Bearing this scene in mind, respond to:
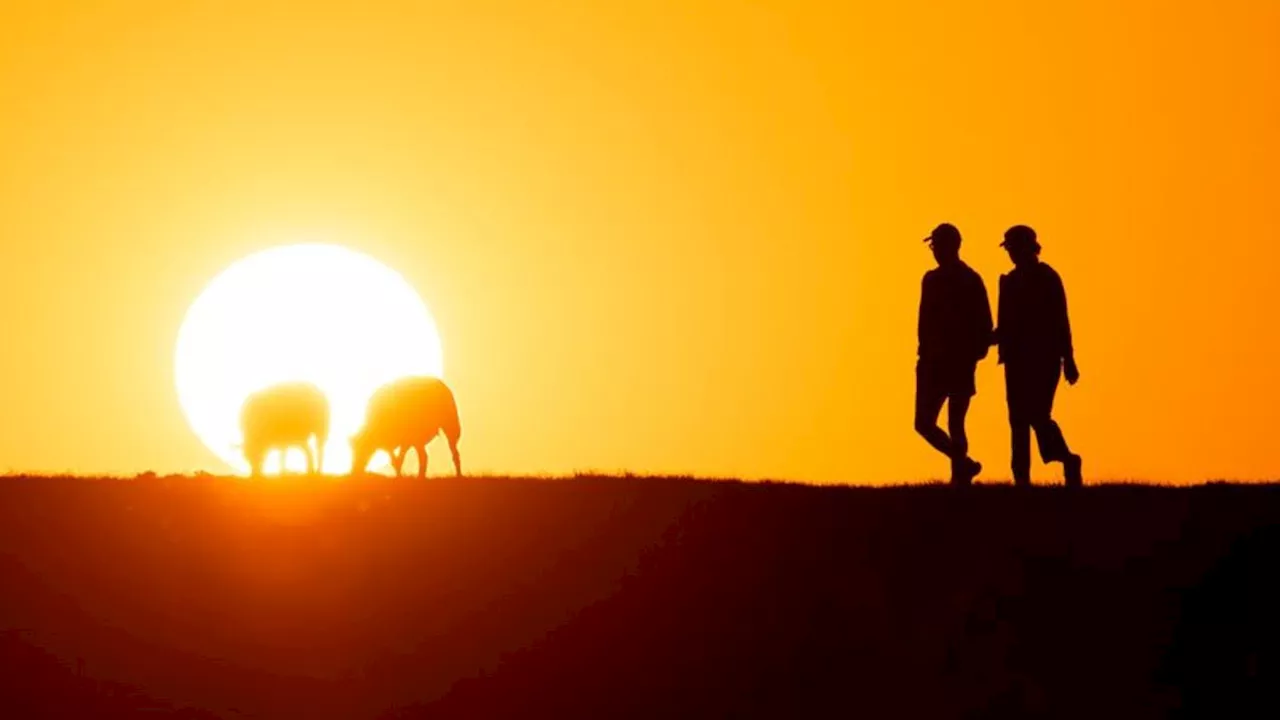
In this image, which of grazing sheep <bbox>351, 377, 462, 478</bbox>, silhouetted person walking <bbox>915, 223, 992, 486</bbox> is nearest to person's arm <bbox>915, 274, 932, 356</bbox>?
silhouetted person walking <bbox>915, 223, 992, 486</bbox>

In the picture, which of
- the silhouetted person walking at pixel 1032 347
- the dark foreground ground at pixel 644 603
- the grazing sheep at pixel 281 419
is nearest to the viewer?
the dark foreground ground at pixel 644 603

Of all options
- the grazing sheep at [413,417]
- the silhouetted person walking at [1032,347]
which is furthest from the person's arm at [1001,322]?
the grazing sheep at [413,417]

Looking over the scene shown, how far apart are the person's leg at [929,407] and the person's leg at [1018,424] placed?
745mm

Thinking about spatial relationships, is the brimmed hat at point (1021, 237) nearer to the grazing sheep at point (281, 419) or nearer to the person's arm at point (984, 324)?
the person's arm at point (984, 324)

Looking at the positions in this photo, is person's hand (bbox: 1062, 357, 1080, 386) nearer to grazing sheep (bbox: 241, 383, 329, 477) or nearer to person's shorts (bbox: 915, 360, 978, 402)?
person's shorts (bbox: 915, 360, 978, 402)

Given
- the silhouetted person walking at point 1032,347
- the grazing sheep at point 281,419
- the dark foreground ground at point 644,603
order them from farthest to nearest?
the grazing sheep at point 281,419 < the silhouetted person walking at point 1032,347 < the dark foreground ground at point 644,603

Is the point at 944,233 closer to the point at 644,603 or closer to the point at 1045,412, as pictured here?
the point at 1045,412

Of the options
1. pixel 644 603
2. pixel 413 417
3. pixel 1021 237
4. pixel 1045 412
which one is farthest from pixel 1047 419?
pixel 413 417

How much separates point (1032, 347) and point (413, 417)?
13190 millimetres

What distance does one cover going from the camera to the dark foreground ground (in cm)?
2269

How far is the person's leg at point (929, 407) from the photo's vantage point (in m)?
26.6

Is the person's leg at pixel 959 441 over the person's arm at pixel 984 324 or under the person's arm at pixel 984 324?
under

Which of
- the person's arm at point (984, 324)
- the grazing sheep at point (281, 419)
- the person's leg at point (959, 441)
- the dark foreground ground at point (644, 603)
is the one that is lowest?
the dark foreground ground at point (644, 603)

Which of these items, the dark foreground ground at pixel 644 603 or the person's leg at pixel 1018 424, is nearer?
the dark foreground ground at pixel 644 603
